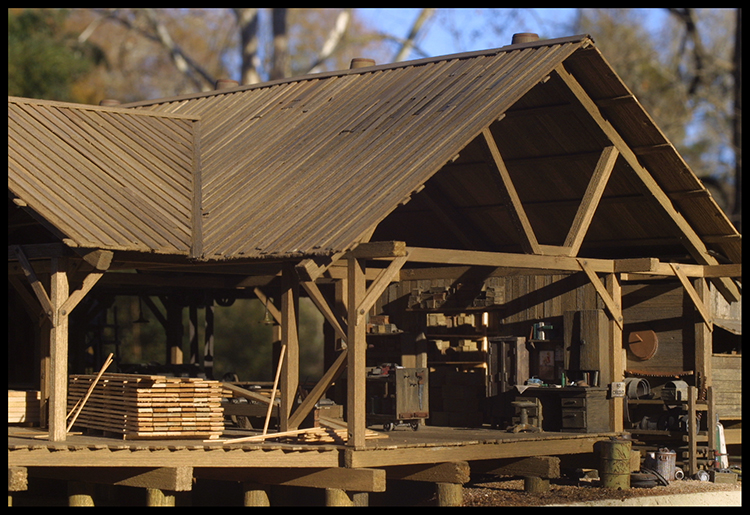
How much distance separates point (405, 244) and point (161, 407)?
3862mm

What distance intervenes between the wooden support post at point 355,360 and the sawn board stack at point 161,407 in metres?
2.23

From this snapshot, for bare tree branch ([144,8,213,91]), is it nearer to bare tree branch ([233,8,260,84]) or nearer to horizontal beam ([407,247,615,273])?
bare tree branch ([233,8,260,84])

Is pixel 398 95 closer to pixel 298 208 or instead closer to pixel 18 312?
pixel 298 208

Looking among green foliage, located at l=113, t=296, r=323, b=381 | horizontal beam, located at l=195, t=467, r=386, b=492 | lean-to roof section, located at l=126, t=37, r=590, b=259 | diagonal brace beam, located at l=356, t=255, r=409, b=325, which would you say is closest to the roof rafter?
lean-to roof section, located at l=126, t=37, r=590, b=259

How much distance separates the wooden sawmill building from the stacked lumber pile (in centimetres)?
28

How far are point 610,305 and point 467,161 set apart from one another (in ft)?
11.3

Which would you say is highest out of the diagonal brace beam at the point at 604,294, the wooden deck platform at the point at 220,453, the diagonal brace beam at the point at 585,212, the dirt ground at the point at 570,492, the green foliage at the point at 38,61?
the green foliage at the point at 38,61

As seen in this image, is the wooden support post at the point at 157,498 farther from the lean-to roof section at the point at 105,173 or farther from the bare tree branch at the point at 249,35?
the bare tree branch at the point at 249,35

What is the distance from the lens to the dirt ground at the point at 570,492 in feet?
51.2

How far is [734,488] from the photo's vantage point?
663 inches

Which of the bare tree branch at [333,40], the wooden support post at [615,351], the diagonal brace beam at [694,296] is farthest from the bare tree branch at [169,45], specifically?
the diagonal brace beam at [694,296]

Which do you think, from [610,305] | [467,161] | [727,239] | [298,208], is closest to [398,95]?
[467,161]

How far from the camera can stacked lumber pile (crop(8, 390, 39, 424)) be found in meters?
16.7

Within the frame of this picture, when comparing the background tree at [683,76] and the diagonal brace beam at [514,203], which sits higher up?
the background tree at [683,76]
